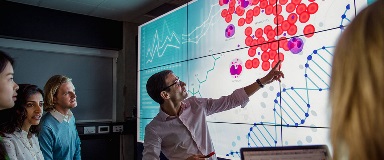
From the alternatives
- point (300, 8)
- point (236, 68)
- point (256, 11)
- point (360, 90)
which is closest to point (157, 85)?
point (236, 68)

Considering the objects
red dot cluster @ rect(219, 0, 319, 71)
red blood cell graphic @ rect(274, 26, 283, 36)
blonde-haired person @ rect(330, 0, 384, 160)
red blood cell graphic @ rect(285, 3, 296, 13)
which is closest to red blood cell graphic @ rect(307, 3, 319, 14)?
red dot cluster @ rect(219, 0, 319, 71)

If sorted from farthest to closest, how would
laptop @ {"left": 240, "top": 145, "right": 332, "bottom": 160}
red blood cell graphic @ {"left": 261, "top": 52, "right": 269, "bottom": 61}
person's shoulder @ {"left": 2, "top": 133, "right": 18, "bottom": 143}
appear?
1. red blood cell graphic @ {"left": 261, "top": 52, "right": 269, "bottom": 61}
2. person's shoulder @ {"left": 2, "top": 133, "right": 18, "bottom": 143}
3. laptop @ {"left": 240, "top": 145, "right": 332, "bottom": 160}

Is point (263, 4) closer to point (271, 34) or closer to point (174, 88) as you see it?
point (271, 34)

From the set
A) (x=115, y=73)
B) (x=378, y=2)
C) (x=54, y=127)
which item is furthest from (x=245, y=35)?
(x=115, y=73)

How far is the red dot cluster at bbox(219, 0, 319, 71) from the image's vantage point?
5.63ft

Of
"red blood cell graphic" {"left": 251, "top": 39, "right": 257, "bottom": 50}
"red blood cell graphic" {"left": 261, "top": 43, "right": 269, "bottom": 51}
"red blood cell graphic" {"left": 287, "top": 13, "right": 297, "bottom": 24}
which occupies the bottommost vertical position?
"red blood cell graphic" {"left": 261, "top": 43, "right": 269, "bottom": 51}

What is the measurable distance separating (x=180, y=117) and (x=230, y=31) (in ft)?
2.90

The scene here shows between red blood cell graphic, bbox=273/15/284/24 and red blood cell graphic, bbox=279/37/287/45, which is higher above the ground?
red blood cell graphic, bbox=273/15/284/24

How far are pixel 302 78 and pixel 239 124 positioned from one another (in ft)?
2.02

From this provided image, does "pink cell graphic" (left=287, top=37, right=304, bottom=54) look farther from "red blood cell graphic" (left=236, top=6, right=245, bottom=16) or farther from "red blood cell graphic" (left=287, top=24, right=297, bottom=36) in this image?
"red blood cell graphic" (left=236, top=6, right=245, bottom=16)

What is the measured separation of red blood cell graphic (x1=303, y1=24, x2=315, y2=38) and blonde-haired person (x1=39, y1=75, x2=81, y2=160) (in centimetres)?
174

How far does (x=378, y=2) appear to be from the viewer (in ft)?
1.20

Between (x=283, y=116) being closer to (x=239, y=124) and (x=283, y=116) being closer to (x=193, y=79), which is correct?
(x=239, y=124)

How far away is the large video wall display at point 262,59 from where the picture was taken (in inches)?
62.6
